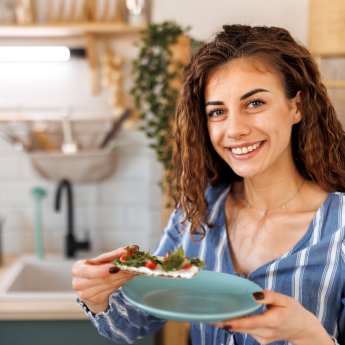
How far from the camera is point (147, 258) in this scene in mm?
897

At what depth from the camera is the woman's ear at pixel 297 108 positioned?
3.38 feet

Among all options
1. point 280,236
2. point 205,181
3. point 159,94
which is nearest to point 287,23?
point 159,94

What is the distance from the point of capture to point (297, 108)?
3.44 feet

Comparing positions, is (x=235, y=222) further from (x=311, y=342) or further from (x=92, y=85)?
(x=92, y=85)

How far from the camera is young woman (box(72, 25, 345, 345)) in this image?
3.11 feet

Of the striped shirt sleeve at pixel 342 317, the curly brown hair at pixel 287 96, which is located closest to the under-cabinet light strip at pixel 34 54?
the curly brown hair at pixel 287 96

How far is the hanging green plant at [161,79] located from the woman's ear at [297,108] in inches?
29.1

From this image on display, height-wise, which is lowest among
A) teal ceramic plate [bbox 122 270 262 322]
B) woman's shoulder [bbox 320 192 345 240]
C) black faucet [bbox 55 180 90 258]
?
black faucet [bbox 55 180 90 258]

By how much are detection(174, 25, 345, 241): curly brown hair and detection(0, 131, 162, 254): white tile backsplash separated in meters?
1.03

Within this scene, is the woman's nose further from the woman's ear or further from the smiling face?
the woman's ear

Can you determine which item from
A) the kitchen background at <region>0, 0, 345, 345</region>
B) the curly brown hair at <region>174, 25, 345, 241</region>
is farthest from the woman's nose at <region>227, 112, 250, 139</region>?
the kitchen background at <region>0, 0, 345, 345</region>

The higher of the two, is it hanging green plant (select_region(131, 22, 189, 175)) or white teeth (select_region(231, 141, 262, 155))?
hanging green plant (select_region(131, 22, 189, 175))

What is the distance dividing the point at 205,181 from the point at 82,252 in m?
1.24

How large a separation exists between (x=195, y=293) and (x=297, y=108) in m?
0.53
